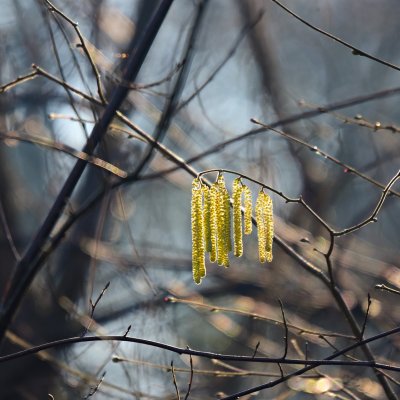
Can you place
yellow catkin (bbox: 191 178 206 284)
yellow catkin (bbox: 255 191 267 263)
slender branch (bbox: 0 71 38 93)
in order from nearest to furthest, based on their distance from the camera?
yellow catkin (bbox: 191 178 206 284) < yellow catkin (bbox: 255 191 267 263) < slender branch (bbox: 0 71 38 93)

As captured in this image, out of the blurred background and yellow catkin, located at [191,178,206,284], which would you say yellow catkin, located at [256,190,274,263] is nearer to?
yellow catkin, located at [191,178,206,284]

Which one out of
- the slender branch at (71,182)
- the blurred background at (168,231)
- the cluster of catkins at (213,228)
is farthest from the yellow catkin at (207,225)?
the blurred background at (168,231)

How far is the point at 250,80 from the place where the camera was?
8.05 m

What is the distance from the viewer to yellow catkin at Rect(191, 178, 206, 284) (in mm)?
2180

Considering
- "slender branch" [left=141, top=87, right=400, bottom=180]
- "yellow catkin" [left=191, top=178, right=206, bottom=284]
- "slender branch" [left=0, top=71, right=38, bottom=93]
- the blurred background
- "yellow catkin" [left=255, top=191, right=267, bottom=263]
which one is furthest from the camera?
the blurred background

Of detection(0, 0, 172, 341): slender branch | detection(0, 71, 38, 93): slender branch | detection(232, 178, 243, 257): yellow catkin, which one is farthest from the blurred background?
detection(232, 178, 243, 257): yellow catkin

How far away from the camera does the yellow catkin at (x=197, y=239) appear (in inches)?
85.8

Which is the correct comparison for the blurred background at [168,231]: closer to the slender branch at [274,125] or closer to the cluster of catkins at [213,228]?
the slender branch at [274,125]

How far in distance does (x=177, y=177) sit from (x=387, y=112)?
4.59 meters

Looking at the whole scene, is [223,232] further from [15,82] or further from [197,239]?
[15,82]

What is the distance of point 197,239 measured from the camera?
86.4 inches

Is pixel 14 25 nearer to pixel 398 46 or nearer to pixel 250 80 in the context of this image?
pixel 250 80

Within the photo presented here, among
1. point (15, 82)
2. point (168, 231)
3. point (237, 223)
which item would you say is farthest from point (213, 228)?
point (168, 231)

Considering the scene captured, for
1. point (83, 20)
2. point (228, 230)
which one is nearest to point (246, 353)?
point (83, 20)
